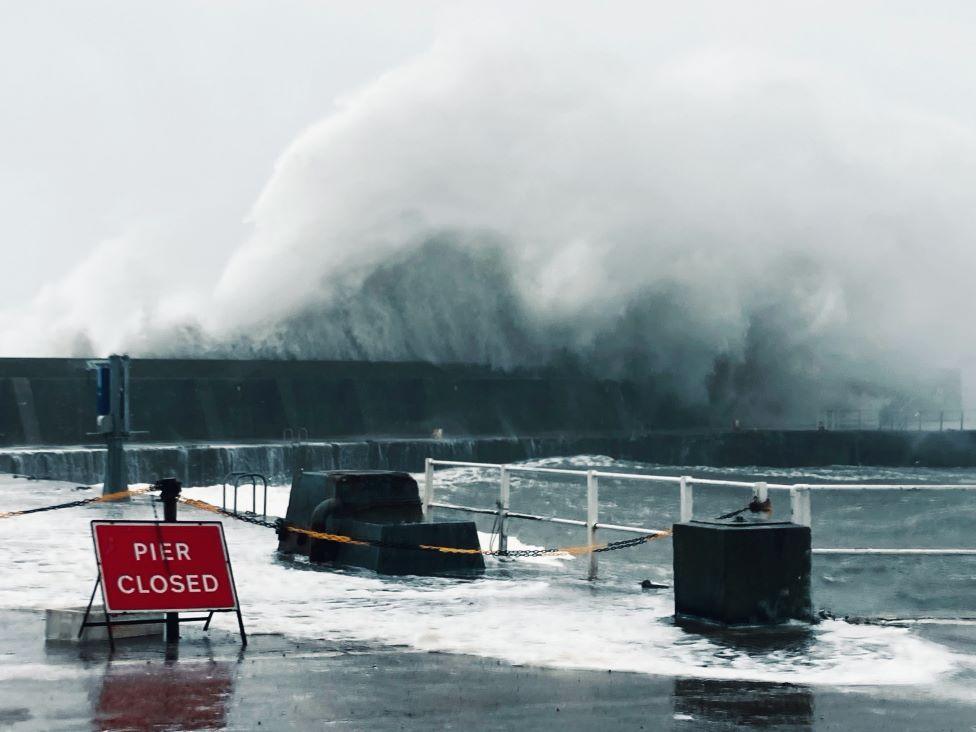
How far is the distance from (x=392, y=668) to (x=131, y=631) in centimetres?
224

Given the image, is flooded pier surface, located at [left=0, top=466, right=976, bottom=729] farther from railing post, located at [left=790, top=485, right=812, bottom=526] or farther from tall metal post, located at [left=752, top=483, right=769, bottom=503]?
tall metal post, located at [left=752, top=483, right=769, bottom=503]

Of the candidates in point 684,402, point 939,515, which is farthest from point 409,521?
point 684,402

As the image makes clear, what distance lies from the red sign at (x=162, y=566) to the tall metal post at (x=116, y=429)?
1340 cm

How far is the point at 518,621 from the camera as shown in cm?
1084

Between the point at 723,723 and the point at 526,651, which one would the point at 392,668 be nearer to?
the point at 526,651

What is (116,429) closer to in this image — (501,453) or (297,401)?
(297,401)

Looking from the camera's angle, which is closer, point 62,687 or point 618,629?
point 62,687

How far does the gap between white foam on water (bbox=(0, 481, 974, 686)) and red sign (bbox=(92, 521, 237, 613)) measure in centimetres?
69

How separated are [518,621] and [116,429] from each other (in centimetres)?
1385

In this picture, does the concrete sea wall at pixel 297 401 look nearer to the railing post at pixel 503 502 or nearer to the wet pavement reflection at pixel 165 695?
the railing post at pixel 503 502

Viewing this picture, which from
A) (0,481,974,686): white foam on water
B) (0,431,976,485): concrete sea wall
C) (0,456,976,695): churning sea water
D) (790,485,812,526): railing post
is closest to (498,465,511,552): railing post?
(0,456,976,695): churning sea water

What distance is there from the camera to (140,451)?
4788 centimetres

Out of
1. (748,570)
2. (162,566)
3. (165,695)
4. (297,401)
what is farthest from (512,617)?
(297,401)

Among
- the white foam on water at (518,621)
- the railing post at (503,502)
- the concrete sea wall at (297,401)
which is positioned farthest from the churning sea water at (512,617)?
the concrete sea wall at (297,401)
